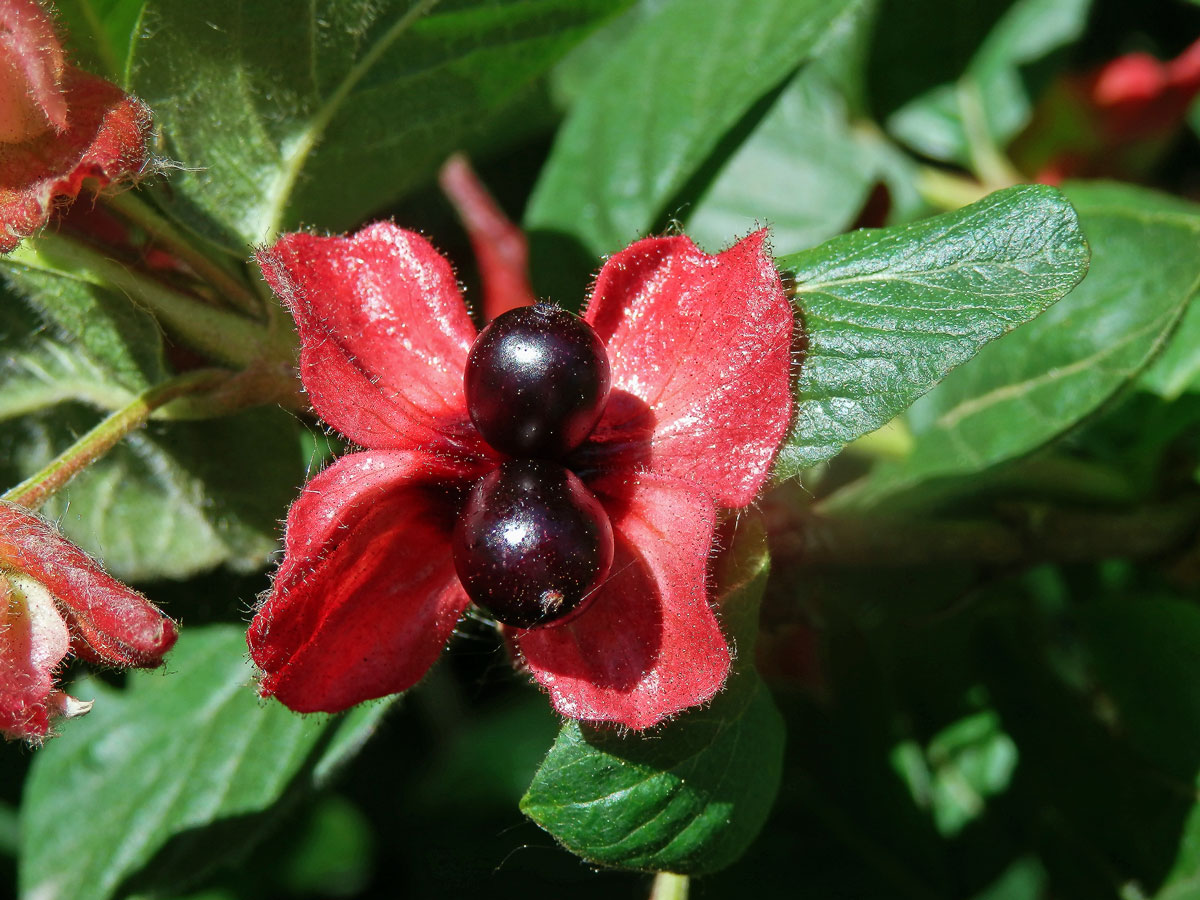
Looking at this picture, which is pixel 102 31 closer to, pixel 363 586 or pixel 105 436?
pixel 105 436

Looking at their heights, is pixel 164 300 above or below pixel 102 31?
below

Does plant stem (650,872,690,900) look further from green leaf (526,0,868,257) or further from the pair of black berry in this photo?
green leaf (526,0,868,257)

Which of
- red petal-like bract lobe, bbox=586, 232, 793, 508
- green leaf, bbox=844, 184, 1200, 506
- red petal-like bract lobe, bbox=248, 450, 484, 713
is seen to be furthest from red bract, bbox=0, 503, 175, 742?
green leaf, bbox=844, 184, 1200, 506

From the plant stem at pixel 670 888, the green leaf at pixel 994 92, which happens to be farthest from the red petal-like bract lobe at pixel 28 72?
the green leaf at pixel 994 92

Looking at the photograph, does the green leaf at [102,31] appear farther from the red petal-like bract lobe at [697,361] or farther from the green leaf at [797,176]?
the green leaf at [797,176]

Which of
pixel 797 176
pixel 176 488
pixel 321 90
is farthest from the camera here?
pixel 797 176

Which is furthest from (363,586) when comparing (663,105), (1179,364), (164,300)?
(1179,364)

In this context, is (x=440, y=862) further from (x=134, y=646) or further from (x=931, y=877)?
(x=134, y=646)
